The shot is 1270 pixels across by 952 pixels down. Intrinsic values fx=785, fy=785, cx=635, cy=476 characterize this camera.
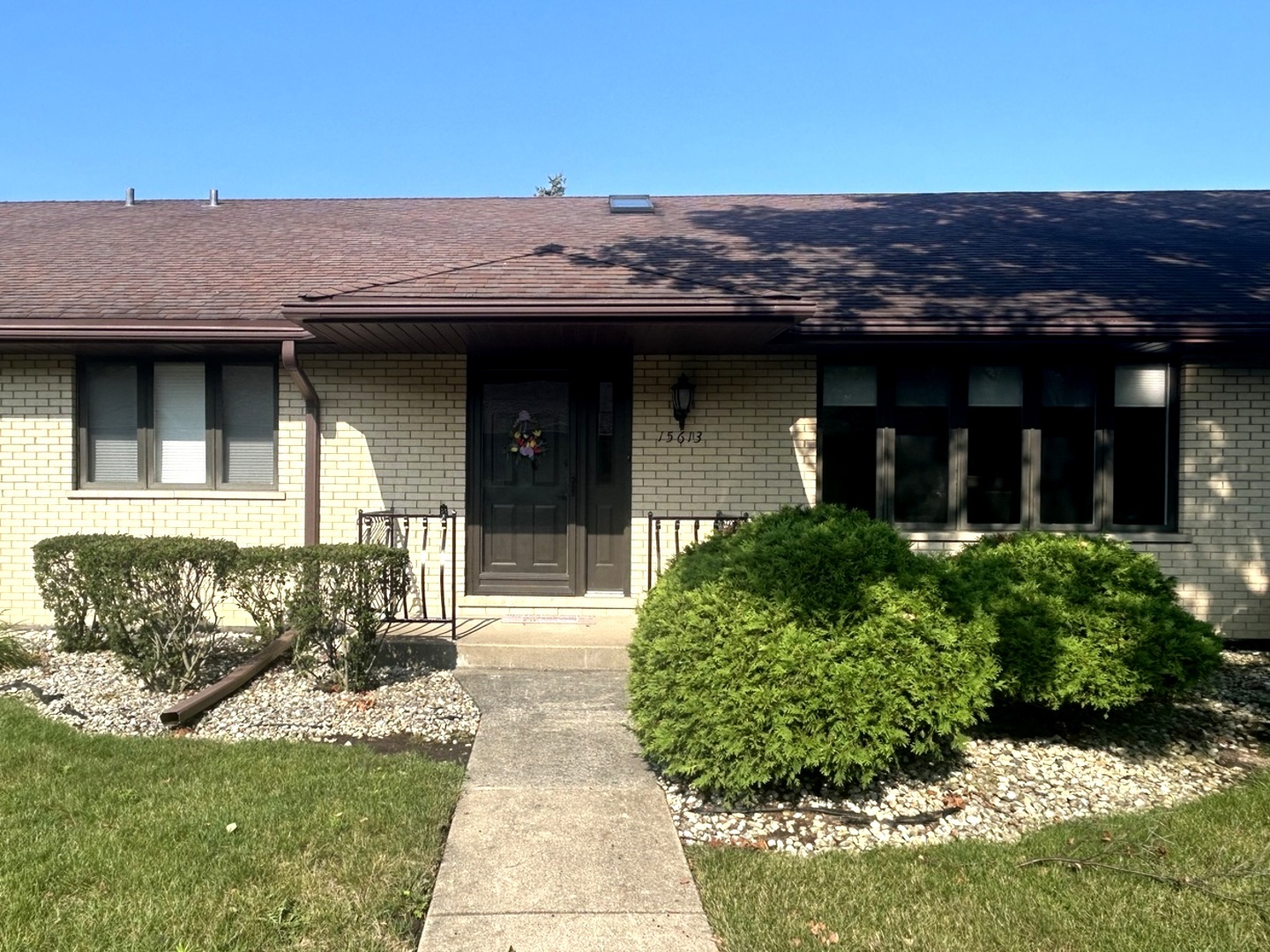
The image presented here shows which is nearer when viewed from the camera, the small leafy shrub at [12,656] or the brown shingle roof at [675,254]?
the small leafy shrub at [12,656]

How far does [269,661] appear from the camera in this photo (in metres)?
5.95

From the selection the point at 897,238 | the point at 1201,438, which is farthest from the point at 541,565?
the point at 1201,438

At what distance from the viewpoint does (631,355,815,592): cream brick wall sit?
24.1 ft

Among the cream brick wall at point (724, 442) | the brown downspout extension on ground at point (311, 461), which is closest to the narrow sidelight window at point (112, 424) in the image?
the brown downspout extension on ground at point (311, 461)

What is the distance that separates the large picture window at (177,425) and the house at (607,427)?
0.06 ft

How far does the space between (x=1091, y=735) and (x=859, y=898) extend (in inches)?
108

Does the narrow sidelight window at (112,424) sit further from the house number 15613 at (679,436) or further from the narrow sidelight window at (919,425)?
the narrow sidelight window at (919,425)

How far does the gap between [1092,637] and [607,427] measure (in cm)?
438

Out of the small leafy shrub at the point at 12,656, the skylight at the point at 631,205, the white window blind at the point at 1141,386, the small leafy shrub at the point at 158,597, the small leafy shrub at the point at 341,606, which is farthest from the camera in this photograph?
the skylight at the point at 631,205

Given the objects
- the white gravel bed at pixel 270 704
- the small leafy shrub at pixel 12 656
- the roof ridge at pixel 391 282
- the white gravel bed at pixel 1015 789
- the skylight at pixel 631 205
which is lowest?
the white gravel bed at pixel 1015 789

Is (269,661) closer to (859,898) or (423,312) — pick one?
(423,312)

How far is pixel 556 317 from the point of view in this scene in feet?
19.9

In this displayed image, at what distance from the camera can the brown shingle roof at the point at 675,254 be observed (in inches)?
266

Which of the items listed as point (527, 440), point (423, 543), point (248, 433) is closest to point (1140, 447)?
point (527, 440)
